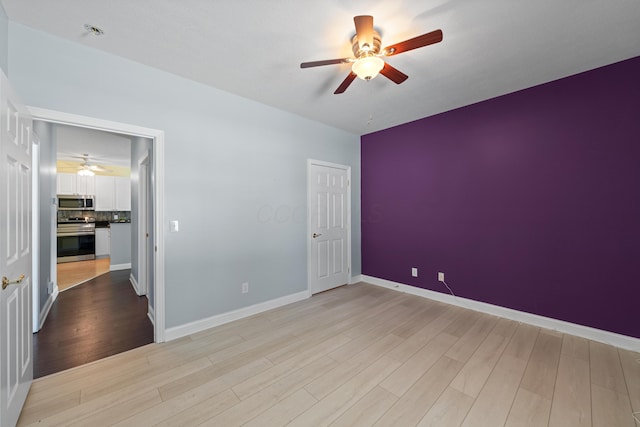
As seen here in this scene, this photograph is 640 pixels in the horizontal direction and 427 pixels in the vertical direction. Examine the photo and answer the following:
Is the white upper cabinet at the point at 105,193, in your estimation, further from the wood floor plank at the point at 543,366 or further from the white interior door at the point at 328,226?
the wood floor plank at the point at 543,366

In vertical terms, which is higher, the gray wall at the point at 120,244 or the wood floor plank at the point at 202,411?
the gray wall at the point at 120,244

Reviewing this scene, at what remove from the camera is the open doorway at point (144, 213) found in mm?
2150

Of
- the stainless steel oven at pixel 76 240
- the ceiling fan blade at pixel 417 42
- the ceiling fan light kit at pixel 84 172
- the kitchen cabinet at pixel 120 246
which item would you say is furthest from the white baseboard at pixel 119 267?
the ceiling fan blade at pixel 417 42

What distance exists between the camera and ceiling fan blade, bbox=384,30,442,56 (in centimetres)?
159

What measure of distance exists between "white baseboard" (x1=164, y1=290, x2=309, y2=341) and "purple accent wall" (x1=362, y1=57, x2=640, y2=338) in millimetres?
1855

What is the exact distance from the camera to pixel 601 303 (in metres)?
2.46

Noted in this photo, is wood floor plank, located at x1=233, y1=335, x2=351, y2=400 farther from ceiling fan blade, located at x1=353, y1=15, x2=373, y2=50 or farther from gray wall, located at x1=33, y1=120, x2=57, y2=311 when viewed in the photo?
gray wall, located at x1=33, y1=120, x2=57, y2=311

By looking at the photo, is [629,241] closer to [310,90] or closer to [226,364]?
[310,90]

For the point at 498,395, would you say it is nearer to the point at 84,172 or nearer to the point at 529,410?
the point at 529,410

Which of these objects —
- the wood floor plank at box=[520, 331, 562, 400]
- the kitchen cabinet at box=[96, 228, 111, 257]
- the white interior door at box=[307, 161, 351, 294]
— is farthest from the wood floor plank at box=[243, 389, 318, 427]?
the kitchen cabinet at box=[96, 228, 111, 257]

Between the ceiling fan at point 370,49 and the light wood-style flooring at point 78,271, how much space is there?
18.2 ft

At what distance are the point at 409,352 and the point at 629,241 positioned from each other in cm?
236

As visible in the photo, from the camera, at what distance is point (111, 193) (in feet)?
22.4

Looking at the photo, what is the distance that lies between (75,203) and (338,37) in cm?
786
